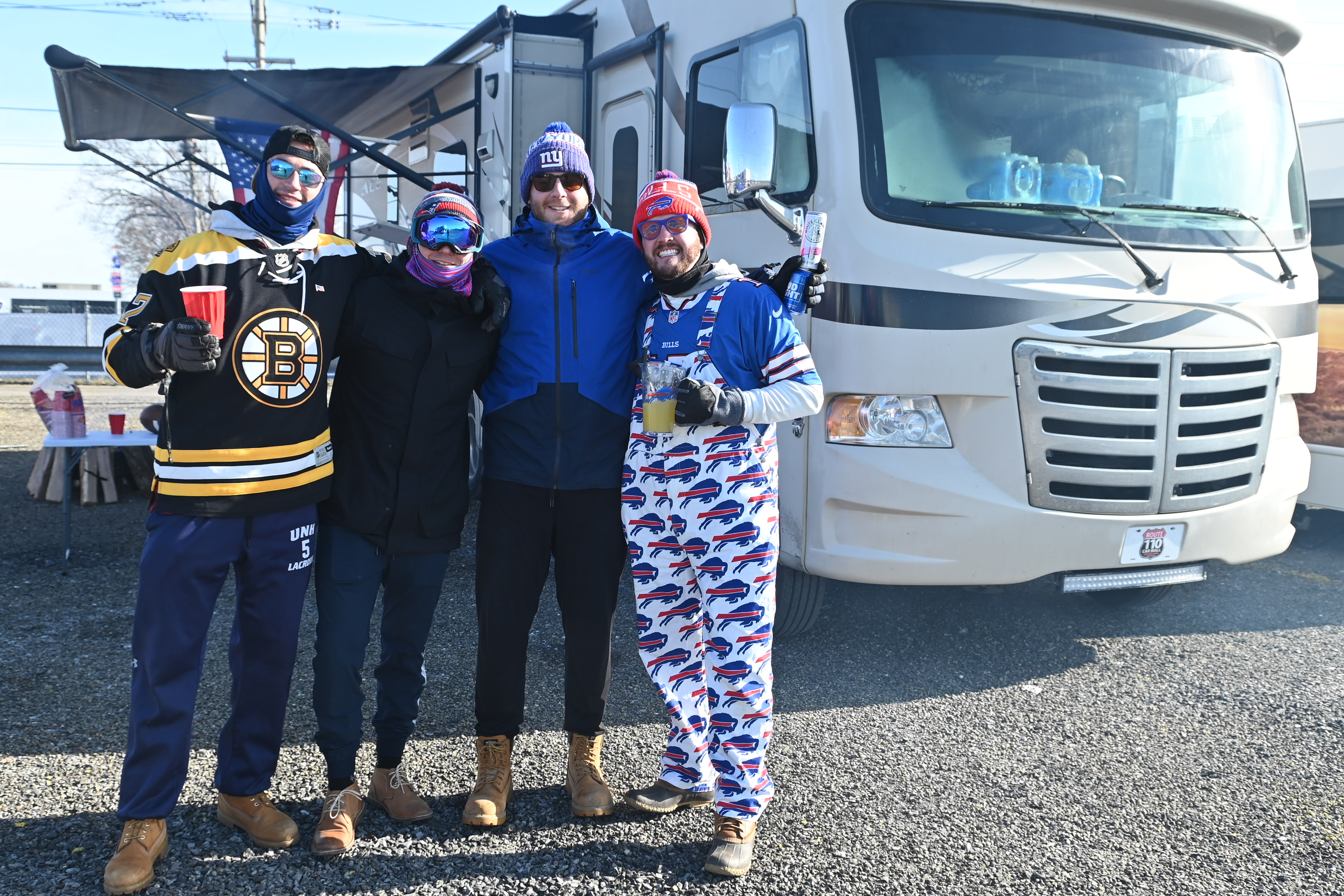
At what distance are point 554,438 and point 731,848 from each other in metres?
1.25

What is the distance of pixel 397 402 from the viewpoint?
2.96 m

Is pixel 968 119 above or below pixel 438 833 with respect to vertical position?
above

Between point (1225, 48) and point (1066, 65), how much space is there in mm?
885

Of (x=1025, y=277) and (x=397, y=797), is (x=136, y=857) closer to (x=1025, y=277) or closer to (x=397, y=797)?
(x=397, y=797)

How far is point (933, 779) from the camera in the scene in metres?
3.47

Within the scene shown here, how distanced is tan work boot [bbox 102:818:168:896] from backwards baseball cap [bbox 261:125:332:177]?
1.79 metres

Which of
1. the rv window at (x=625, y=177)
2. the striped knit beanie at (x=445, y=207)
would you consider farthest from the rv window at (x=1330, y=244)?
the striped knit beanie at (x=445, y=207)

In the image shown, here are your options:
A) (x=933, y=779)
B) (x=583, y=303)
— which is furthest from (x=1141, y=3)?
(x=933, y=779)

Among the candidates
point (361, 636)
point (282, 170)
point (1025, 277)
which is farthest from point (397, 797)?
point (1025, 277)

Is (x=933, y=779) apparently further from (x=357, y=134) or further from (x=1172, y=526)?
(x=357, y=134)

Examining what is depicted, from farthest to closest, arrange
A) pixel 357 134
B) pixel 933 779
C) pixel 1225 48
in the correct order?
pixel 357 134, pixel 1225 48, pixel 933 779

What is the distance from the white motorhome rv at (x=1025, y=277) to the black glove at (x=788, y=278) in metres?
0.78

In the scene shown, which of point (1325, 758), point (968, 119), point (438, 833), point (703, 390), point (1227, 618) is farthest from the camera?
point (1227, 618)

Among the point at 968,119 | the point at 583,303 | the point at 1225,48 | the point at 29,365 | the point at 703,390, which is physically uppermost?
the point at 1225,48
